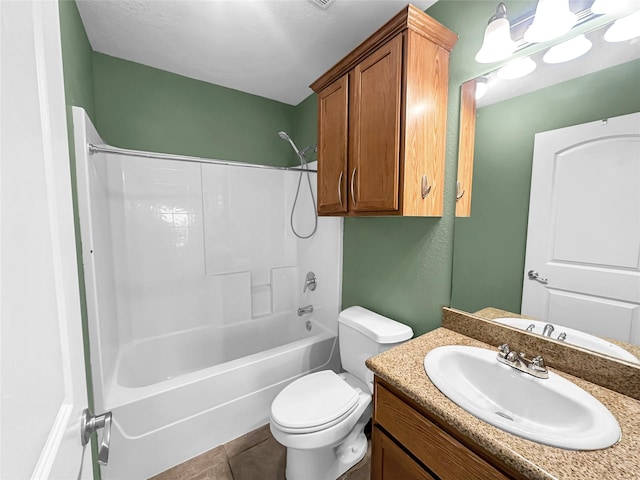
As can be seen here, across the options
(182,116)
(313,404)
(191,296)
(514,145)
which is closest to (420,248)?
(514,145)

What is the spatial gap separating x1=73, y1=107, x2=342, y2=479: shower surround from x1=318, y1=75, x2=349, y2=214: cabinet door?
471 millimetres

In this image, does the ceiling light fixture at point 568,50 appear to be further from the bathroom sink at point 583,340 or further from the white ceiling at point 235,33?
the bathroom sink at point 583,340

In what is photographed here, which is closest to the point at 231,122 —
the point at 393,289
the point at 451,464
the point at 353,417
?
the point at 393,289

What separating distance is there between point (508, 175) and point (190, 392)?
6.43 ft

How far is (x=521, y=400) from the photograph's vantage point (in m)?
0.90

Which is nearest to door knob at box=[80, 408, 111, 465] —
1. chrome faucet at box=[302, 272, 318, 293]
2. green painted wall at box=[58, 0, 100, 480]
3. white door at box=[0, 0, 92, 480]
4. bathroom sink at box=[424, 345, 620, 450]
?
white door at box=[0, 0, 92, 480]

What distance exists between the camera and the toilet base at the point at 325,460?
1.30m

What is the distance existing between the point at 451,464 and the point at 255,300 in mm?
2005

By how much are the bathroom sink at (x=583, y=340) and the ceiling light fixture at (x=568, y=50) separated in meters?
0.99

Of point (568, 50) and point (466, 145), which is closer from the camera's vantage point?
point (568, 50)

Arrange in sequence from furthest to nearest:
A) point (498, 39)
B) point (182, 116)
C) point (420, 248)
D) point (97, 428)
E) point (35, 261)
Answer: point (182, 116)
point (420, 248)
point (498, 39)
point (97, 428)
point (35, 261)

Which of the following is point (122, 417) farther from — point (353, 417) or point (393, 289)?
point (393, 289)

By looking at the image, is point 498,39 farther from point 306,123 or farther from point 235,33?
point 306,123

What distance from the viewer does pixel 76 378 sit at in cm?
58
